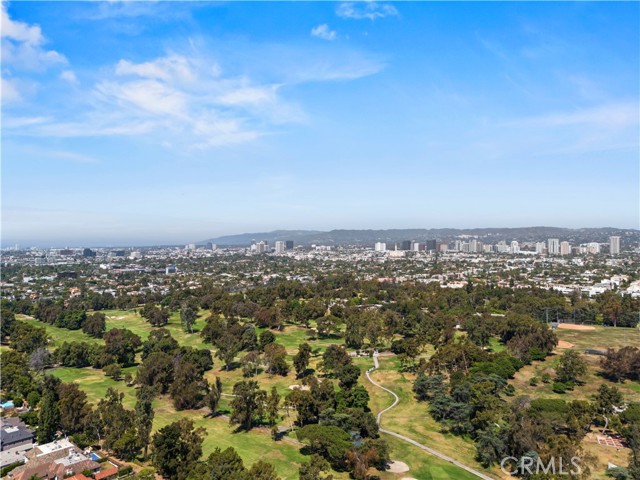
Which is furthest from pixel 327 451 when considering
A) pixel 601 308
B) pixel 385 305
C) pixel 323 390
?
pixel 601 308

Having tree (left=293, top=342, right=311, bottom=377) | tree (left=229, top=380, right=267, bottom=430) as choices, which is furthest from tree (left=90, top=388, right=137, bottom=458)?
tree (left=293, top=342, right=311, bottom=377)

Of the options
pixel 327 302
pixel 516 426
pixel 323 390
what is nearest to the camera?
pixel 516 426

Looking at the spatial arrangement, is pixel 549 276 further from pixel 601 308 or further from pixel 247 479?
pixel 247 479

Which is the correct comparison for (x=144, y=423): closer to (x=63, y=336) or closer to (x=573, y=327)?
(x=63, y=336)

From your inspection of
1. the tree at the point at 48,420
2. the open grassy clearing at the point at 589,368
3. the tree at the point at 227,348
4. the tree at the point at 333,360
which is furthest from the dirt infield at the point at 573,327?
the tree at the point at 48,420

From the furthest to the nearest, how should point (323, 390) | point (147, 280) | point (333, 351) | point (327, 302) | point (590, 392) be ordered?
1. point (147, 280)
2. point (327, 302)
3. point (333, 351)
4. point (590, 392)
5. point (323, 390)

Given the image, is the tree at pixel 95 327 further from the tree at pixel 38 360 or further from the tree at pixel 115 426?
the tree at pixel 115 426

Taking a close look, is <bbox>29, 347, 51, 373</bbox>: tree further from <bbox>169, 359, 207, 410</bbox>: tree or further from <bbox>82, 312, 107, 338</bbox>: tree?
<bbox>82, 312, 107, 338</bbox>: tree
